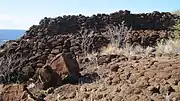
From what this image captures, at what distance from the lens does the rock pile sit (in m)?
12.5

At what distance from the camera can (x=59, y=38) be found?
18781 millimetres

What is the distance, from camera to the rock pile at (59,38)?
12.5 meters

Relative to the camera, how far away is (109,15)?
2538 centimetres

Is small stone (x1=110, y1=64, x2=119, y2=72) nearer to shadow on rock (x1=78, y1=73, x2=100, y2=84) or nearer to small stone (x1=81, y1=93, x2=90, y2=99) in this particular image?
shadow on rock (x1=78, y1=73, x2=100, y2=84)

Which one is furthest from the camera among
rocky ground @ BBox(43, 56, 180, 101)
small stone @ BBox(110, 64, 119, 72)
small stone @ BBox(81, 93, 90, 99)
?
small stone @ BBox(110, 64, 119, 72)

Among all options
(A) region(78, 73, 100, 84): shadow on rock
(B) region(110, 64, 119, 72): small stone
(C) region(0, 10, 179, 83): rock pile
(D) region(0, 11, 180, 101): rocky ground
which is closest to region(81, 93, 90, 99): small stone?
(D) region(0, 11, 180, 101): rocky ground

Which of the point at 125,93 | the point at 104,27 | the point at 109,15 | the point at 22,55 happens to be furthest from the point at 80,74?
the point at 109,15

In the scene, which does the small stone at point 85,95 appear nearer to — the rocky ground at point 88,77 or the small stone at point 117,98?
the rocky ground at point 88,77

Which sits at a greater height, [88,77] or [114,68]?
[114,68]

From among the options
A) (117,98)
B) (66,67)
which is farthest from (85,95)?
(66,67)

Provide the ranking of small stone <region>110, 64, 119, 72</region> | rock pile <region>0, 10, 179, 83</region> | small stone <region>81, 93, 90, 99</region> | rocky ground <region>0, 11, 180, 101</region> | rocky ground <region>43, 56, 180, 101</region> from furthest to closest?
1. rock pile <region>0, 10, 179, 83</region>
2. small stone <region>110, 64, 119, 72</region>
3. small stone <region>81, 93, 90, 99</region>
4. rocky ground <region>0, 11, 180, 101</region>
5. rocky ground <region>43, 56, 180, 101</region>

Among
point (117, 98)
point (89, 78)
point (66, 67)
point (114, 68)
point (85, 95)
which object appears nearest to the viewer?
point (117, 98)

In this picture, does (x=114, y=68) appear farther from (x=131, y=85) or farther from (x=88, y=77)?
(x=131, y=85)

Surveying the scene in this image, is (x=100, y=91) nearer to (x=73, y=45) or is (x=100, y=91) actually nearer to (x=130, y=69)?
(x=130, y=69)
